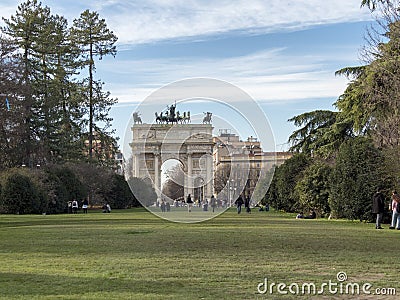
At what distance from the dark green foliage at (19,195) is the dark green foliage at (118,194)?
20.6 metres

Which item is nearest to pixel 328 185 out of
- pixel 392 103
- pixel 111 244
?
pixel 392 103

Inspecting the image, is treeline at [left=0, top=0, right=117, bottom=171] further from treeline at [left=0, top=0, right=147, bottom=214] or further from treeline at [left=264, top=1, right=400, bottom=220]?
Answer: treeline at [left=264, top=1, right=400, bottom=220]

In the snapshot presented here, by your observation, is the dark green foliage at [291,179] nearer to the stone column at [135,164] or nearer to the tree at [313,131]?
the tree at [313,131]

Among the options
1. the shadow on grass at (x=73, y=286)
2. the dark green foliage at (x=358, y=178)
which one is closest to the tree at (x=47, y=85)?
the dark green foliage at (x=358, y=178)

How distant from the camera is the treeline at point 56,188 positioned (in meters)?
48.8

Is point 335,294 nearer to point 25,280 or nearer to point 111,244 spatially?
point 25,280

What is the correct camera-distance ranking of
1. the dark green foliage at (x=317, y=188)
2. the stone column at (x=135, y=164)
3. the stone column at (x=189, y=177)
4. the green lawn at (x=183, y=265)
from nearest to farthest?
the green lawn at (x=183, y=265)
the dark green foliage at (x=317, y=188)
the stone column at (x=189, y=177)
the stone column at (x=135, y=164)

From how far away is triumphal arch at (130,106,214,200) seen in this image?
5094 centimetres

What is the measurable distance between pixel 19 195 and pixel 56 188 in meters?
6.14

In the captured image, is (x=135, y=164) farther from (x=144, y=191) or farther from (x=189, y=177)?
(x=144, y=191)

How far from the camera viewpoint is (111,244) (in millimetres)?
18578

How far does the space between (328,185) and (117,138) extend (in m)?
39.5

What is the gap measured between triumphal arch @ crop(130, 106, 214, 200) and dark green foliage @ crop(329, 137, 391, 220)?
45.2 feet

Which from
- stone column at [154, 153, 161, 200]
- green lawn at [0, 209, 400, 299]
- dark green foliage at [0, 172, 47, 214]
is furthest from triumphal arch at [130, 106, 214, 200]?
green lawn at [0, 209, 400, 299]
